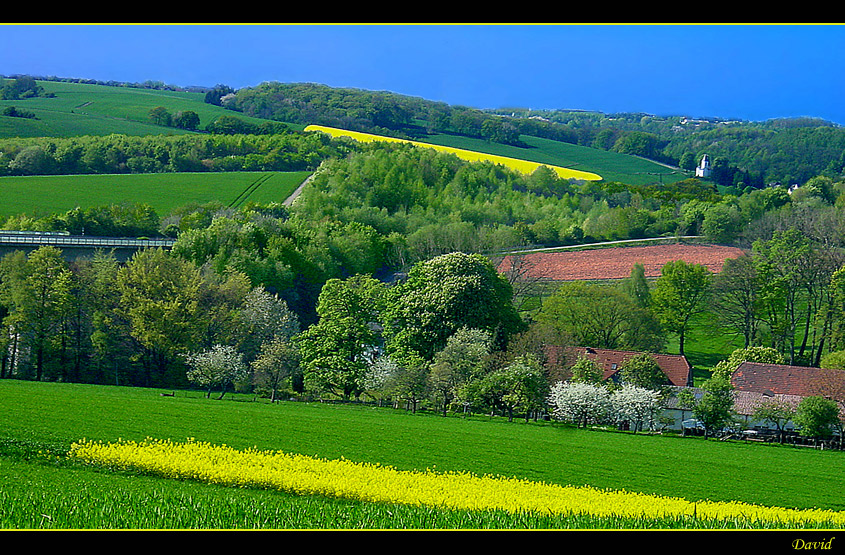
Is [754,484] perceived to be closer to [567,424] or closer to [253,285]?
[567,424]

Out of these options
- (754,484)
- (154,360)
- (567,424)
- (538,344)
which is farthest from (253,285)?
(754,484)

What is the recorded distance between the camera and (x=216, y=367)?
4678 centimetres

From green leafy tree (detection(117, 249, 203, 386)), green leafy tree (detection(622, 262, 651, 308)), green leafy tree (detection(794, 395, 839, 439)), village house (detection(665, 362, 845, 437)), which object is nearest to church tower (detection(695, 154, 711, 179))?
green leafy tree (detection(622, 262, 651, 308))

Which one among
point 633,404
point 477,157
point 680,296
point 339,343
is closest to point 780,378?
point 633,404

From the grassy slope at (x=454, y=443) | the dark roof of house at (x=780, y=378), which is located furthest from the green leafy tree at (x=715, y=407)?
the dark roof of house at (x=780, y=378)

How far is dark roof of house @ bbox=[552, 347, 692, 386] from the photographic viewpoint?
5096 cm

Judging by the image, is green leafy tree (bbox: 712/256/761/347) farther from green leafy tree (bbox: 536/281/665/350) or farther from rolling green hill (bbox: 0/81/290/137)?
rolling green hill (bbox: 0/81/290/137)

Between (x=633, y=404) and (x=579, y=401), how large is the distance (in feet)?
9.92

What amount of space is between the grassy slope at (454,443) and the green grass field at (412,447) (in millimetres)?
53

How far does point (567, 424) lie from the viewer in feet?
144

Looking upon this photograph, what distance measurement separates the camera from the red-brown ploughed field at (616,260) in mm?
79938

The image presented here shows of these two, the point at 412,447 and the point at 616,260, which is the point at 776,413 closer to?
the point at 412,447
